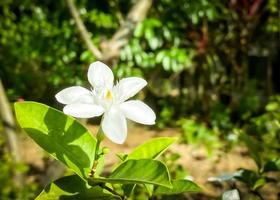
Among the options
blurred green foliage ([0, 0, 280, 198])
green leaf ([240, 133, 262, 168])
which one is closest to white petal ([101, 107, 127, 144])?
green leaf ([240, 133, 262, 168])

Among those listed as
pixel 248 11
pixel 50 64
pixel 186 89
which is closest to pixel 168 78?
pixel 186 89

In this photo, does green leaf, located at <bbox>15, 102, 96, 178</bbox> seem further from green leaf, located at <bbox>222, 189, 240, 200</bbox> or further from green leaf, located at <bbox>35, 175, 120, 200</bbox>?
green leaf, located at <bbox>222, 189, 240, 200</bbox>

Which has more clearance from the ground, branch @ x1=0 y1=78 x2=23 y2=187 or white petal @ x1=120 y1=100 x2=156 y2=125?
white petal @ x1=120 y1=100 x2=156 y2=125

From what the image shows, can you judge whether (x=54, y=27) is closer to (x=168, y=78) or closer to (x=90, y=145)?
(x=168, y=78)

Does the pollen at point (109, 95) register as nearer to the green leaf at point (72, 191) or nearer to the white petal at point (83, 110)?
the white petal at point (83, 110)

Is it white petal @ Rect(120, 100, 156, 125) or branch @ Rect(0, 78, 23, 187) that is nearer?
white petal @ Rect(120, 100, 156, 125)
